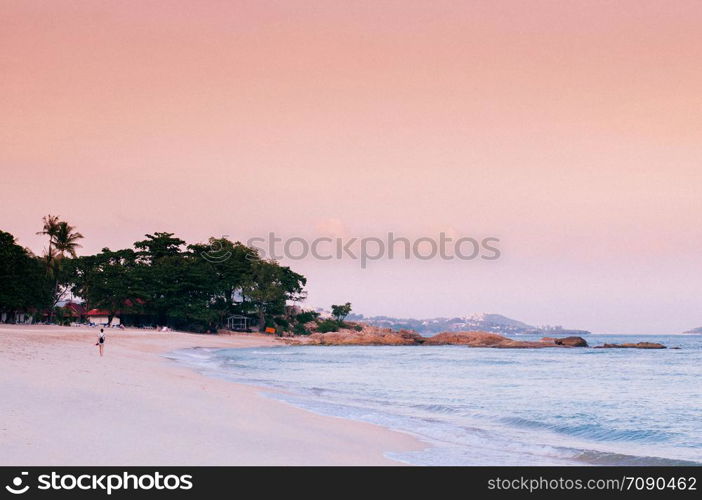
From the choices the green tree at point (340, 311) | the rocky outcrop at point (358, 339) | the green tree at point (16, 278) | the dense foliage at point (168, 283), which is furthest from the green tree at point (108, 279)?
the green tree at point (340, 311)

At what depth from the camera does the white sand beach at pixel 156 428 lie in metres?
9.59

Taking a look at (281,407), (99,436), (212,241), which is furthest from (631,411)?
(212,241)

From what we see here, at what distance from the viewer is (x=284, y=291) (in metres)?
118

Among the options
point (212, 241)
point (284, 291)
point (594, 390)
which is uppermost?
point (212, 241)

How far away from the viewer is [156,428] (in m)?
12.1

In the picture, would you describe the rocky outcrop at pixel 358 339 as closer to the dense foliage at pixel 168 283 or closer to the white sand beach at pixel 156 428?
the dense foliage at pixel 168 283
